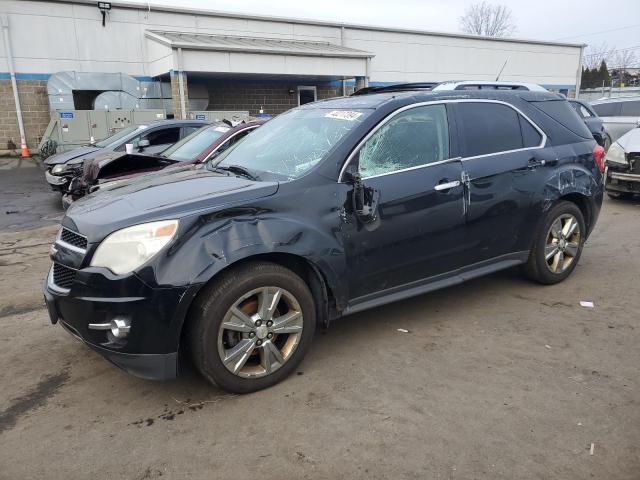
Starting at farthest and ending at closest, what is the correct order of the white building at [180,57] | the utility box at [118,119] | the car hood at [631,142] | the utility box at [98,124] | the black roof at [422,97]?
the white building at [180,57], the utility box at [118,119], the utility box at [98,124], the car hood at [631,142], the black roof at [422,97]

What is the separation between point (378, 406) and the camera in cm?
303

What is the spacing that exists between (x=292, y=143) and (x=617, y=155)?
729 cm

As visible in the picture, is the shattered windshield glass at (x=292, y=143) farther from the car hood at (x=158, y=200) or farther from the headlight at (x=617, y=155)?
the headlight at (x=617, y=155)

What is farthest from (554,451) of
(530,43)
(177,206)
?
(530,43)

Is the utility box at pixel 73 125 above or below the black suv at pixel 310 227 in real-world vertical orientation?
above

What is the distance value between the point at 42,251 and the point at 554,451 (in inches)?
251

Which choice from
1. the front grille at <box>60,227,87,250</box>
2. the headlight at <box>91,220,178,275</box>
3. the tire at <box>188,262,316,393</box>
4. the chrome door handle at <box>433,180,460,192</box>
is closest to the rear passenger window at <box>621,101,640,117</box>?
the chrome door handle at <box>433,180,460,192</box>

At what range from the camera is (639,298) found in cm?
465

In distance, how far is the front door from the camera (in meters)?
3.54

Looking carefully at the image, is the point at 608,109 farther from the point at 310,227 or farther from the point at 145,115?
the point at 145,115

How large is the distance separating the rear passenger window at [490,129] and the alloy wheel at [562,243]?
2.69 feet

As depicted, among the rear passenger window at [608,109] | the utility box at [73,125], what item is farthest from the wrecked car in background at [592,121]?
the utility box at [73,125]

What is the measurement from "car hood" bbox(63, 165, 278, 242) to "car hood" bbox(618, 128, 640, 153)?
7.65 metres

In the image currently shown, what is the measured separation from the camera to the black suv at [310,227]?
2.88 m
